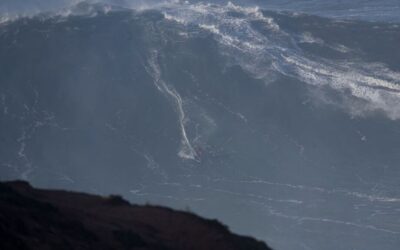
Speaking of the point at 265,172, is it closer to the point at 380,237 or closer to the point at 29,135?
the point at 380,237

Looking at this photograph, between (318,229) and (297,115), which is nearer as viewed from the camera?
(318,229)

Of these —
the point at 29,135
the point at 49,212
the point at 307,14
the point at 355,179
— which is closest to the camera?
the point at 49,212

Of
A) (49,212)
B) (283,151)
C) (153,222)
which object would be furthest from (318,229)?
(49,212)

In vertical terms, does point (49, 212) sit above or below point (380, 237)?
above

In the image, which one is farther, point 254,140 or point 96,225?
point 254,140

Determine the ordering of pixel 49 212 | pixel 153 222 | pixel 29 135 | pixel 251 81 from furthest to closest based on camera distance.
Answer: pixel 251 81, pixel 29 135, pixel 153 222, pixel 49 212

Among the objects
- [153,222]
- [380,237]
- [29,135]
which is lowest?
[380,237]

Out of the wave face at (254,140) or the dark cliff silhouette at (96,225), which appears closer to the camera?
the dark cliff silhouette at (96,225)

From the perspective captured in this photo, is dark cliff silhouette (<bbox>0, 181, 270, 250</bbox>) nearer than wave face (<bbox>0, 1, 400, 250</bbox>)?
Yes
